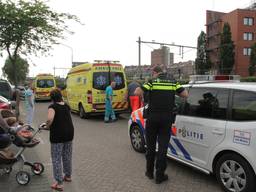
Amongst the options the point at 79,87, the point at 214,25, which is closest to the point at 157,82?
the point at 79,87

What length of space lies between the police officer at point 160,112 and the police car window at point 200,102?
0.22m

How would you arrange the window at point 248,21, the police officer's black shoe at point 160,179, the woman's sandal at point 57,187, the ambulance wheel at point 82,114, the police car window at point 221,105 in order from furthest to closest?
the window at point 248,21 → the ambulance wheel at point 82,114 → the police officer's black shoe at point 160,179 → the woman's sandal at point 57,187 → the police car window at point 221,105

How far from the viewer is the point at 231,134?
14.1 feet

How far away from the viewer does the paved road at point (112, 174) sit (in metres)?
4.85

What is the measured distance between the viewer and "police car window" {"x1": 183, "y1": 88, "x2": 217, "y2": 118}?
4867 millimetres

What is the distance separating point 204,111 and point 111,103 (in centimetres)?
737

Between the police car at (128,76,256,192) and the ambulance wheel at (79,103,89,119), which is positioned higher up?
the police car at (128,76,256,192)

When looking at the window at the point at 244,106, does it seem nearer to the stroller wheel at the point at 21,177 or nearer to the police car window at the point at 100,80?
the stroller wheel at the point at 21,177

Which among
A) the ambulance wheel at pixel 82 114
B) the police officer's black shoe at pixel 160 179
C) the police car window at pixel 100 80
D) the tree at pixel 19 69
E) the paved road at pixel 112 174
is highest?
the tree at pixel 19 69

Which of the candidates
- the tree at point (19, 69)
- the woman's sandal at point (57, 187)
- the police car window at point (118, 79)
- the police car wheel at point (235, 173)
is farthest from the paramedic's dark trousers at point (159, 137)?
the tree at point (19, 69)

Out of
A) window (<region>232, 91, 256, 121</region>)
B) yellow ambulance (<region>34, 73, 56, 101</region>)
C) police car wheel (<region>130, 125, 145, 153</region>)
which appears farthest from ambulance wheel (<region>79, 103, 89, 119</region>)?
yellow ambulance (<region>34, 73, 56, 101</region>)

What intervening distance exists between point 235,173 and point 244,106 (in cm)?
96

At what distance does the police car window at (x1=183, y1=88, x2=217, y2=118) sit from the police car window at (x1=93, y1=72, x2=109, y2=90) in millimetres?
7357

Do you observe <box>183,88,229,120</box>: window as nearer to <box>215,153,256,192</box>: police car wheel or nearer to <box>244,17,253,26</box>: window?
<box>215,153,256,192</box>: police car wheel
